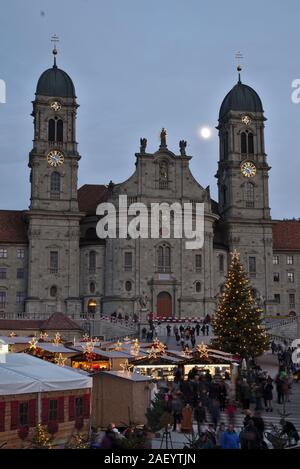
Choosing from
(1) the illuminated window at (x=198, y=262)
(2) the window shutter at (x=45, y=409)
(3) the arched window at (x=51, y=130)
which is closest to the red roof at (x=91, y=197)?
(3) the arched window at (x=51, y=130)

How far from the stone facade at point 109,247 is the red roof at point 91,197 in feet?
4.31

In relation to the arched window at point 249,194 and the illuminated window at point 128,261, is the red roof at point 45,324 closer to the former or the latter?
the illuminated window at point 128,261

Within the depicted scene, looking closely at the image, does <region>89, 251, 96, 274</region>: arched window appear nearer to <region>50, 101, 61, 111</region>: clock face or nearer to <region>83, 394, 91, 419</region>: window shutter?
<region>50, 101, 61, 111</region>: clock face

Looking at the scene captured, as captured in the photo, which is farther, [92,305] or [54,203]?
[54,203]

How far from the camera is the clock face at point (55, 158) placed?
6890 cm

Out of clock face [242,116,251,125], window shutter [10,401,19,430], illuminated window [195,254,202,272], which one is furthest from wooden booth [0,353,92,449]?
clock face [242,116,251,125]

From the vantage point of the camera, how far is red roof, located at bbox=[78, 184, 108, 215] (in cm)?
7469

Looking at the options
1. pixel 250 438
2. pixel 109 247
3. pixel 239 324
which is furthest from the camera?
pixel 109 247

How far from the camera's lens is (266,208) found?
73562 mm

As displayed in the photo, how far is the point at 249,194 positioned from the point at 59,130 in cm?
1990

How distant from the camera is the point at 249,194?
73875 mm

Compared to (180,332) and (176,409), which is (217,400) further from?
(180,332)

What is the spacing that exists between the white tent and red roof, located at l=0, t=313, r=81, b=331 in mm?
28779

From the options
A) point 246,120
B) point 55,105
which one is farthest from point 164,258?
point 55,105
